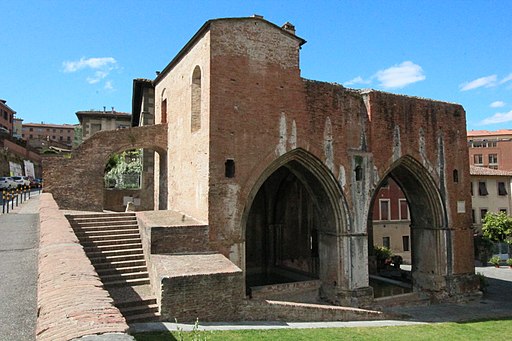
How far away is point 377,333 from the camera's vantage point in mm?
11000

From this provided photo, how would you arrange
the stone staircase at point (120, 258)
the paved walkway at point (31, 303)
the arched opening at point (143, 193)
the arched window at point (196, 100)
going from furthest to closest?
the arched opening at point (143, 193)
the arched window at point (196, 100)
the stone staircase at point (120, 258)
the paved walkway at point (31, 303)

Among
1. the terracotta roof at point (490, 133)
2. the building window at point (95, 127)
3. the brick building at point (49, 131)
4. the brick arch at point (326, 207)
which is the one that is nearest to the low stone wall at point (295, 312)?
the brick arch at point (326, 207)

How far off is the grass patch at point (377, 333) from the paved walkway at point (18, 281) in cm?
227

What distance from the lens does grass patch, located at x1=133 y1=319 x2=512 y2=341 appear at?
809 cm

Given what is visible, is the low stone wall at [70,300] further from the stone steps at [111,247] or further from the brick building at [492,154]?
the brick building at [492,154]

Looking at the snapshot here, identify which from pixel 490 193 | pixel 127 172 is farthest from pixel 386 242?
pixel 127 172

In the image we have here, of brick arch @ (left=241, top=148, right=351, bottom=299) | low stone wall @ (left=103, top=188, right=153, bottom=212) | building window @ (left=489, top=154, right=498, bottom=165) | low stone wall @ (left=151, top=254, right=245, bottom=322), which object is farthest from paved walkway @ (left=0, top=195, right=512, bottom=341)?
building window @ (left=489, top=154, right=498, bottom=165)

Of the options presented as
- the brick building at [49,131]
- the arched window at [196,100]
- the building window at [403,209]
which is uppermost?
the brick building at [49,131]

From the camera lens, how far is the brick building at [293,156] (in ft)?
41.6

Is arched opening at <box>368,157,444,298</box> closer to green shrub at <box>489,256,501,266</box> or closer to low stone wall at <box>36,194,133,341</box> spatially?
green shrub at <box>489,256,501,266</box>

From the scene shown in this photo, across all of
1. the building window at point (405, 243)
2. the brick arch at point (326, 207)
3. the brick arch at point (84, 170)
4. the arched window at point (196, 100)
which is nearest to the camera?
the arched window at point (196, 100)

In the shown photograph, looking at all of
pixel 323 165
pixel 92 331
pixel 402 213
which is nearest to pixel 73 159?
pixel 323 165

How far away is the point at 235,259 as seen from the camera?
12.4m

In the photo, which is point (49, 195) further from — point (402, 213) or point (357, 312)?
point (402, 213)
